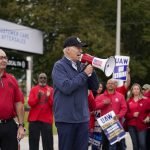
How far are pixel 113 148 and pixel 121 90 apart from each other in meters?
1.81

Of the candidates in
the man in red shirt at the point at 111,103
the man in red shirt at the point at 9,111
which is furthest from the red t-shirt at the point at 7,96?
the man in red shirt at the point at 111,103

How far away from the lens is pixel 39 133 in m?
11.1

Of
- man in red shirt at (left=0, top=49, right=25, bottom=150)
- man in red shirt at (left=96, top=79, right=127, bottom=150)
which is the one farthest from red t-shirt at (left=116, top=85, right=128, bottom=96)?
man in red shirt at (left=0, top=49, right=25, bottom=150)

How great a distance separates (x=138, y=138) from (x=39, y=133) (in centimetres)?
211

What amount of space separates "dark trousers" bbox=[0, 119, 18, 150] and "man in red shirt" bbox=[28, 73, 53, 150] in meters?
3.83

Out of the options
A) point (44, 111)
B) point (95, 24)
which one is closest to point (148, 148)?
point (44, 111)

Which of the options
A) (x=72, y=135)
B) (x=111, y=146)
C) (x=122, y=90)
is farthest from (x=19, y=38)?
(x=72, y=135)

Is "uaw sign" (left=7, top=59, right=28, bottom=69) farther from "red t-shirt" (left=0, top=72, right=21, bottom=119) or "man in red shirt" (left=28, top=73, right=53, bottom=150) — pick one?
"red t-shirt" (left=0, top=72, right=21, bottom=119)

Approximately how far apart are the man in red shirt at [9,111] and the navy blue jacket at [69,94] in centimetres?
61

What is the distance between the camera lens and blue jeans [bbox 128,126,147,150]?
1130 cm

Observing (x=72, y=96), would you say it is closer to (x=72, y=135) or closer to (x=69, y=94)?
(x=69, y=94)

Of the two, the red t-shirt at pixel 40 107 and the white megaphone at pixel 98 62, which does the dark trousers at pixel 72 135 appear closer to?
the white megaphone at pixel 98 62

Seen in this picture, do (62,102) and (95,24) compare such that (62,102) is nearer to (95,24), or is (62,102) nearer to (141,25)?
(95,24)

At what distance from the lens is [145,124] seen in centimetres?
1134
